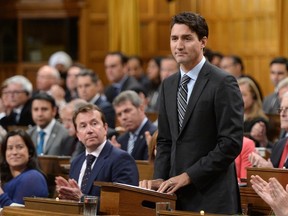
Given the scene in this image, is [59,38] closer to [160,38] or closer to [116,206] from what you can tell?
[160,38]

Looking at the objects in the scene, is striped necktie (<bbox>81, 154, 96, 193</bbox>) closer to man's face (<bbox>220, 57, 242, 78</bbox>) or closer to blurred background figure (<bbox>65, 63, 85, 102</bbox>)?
man's face (<bbox>220, 57, 242, 78</bbox>)

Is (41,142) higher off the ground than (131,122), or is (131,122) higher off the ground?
(131,122)

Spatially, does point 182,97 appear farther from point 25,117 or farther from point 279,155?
point 25,117

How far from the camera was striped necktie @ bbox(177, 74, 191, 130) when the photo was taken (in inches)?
158

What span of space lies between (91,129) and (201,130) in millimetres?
1330

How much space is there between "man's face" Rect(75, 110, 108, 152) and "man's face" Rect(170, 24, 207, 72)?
127cm

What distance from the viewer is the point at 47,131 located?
25.8 ft

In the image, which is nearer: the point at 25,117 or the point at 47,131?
the point at 47,131

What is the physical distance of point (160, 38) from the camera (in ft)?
46.0

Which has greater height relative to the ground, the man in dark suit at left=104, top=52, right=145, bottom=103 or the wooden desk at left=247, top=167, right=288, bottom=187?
the man in dark suit at left=104, top=52, right=145, bottom=103

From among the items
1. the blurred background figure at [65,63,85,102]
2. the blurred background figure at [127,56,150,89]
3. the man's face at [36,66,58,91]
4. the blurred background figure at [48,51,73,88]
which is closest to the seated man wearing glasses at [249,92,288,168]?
→ the man's face at [36,66,58,91]

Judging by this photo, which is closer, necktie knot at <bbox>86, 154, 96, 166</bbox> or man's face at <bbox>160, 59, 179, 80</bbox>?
necktie knot at <bbox>86, 154, 96, 166</bbox>

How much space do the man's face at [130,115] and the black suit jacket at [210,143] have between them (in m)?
2.96

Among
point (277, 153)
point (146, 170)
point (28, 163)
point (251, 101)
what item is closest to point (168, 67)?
point (251, 101)
